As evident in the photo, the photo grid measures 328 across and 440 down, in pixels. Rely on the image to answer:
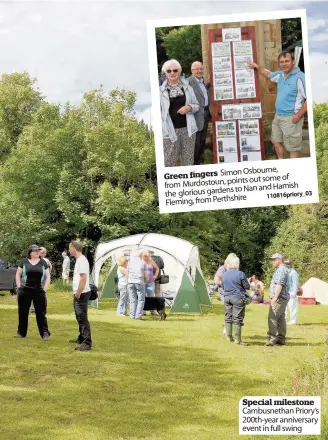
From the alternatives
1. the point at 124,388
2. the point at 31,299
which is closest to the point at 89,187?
the point at 31,299

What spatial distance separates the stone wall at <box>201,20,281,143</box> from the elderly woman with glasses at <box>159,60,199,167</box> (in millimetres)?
239

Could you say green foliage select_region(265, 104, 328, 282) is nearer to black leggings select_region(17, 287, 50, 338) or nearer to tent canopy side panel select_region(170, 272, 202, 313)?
tent canopy side panel select_region(170, 272, 202, 313)

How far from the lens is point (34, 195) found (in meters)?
30.7

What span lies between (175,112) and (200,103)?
24 centimetres

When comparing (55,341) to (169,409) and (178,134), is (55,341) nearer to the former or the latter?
(169,409)

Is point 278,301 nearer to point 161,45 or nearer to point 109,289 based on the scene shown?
point 161,45

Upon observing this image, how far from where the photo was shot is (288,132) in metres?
6.72

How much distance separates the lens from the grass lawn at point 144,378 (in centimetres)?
704

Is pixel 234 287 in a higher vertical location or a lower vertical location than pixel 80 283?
lower

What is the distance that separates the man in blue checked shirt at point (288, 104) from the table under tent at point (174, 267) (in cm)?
1064

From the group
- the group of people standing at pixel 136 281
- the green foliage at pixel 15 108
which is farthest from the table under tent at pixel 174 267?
the green foliage at pixel 15 108

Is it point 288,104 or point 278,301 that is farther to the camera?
point 278,301

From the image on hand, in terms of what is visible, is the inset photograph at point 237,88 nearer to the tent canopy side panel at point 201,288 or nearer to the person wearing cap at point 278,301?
the person wearing cap at point 278,301

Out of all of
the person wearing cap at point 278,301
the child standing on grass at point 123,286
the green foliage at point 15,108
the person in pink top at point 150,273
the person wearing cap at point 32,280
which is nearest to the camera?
the person wearing cap at point 32,280
